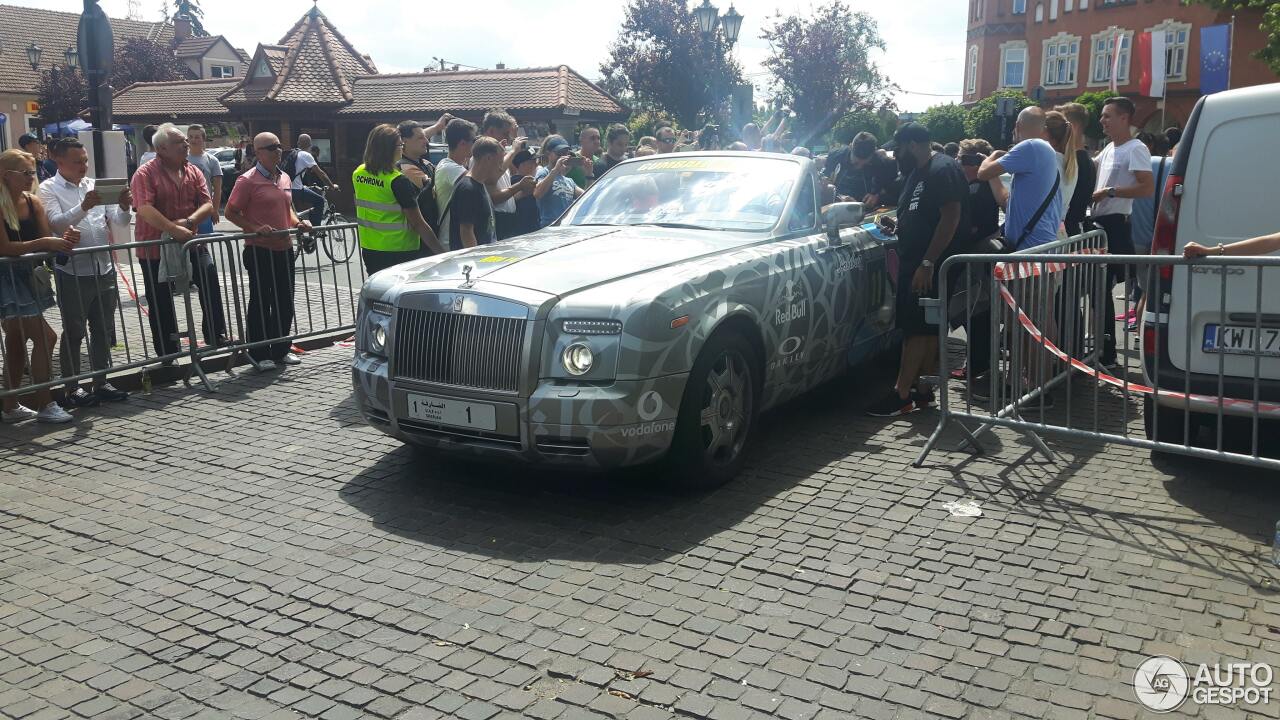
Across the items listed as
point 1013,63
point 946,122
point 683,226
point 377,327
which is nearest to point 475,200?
point 683,226

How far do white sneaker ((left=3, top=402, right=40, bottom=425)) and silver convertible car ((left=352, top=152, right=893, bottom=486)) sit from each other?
10.9ft

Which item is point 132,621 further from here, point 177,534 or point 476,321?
point 476,321

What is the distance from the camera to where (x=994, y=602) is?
4566 millimetres

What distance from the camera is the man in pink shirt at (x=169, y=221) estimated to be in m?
8.99

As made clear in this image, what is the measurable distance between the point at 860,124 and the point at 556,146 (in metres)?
50.8

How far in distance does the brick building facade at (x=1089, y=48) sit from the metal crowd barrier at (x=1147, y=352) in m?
47.0

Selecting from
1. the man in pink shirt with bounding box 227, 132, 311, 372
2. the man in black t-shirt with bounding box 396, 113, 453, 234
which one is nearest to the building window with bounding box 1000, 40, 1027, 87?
the man in black t-shirt with bounding box 396, 113, 453, 234

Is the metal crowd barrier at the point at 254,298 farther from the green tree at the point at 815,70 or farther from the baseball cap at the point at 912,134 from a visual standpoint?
the green tree at the point at 815,70

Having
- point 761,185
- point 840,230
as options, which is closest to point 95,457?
point 761,185

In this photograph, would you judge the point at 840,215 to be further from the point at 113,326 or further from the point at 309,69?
the point at 309,69

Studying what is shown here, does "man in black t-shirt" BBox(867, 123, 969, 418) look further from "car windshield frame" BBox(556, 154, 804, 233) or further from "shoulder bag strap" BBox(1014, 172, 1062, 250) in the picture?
"car windshield frame" BBox(556, 154, 804, 233)

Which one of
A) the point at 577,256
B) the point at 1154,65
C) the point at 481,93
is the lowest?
the point at 577,256

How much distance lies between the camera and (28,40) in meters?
70.0

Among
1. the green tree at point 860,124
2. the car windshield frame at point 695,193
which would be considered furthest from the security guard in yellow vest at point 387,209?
the green tree at point 860,124
